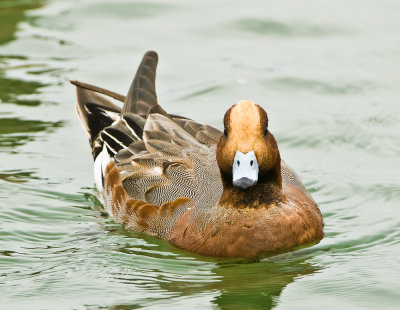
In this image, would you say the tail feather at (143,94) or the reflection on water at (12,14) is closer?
the tail feather at (143,94)

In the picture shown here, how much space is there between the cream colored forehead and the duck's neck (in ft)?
1.65

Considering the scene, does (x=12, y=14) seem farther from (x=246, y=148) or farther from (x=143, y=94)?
(x=246, y=148)

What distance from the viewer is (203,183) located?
8102mm

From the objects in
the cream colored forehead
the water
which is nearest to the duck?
the cream colored forehead

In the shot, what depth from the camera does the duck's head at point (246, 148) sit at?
23.2ft

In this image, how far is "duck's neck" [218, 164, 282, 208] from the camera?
756 cm

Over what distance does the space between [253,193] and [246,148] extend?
0.58 m

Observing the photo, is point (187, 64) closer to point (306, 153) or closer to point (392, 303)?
point (306, 153)

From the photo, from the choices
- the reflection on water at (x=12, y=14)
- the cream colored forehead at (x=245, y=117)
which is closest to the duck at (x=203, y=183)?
the cream colored forehead at (x=245, y=117)

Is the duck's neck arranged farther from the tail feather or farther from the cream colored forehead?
the tail feather

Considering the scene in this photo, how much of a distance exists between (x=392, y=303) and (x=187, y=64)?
674 cm

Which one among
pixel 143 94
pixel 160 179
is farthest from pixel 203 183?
pixel 143 94

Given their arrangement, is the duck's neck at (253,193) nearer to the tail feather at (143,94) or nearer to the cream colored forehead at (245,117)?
the cream colored forehead at (245,117)

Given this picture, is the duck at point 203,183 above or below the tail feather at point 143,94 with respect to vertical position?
below
